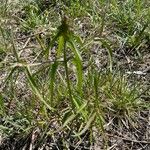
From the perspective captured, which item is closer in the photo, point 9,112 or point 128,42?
point 9,112

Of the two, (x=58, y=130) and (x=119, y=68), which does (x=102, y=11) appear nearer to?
(x=119, y=68)

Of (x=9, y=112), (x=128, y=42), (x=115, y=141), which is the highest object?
(x=128, y=42)

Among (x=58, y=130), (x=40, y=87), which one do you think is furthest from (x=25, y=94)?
(x=58, y=130)

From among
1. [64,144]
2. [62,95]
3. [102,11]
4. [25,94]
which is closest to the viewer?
[64,144]

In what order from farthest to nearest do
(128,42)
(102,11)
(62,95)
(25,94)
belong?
(102,11), (128,42), (25,94), (62,95)

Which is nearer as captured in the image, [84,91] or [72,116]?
[72,116]

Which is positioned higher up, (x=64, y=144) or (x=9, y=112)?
(x=9, y=112)

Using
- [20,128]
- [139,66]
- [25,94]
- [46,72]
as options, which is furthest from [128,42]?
[20,128]

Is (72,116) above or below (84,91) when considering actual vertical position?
below
